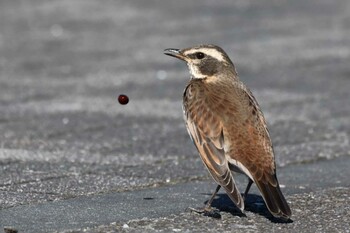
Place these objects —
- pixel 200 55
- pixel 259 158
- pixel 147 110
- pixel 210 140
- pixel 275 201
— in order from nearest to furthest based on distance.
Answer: pixel 275 201, pixel 259 158, pixel 210 140, pixel 200 55, pixel 147 110

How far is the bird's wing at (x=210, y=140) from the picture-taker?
7.98 m

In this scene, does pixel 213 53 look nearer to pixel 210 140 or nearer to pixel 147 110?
→ pixel 210 140

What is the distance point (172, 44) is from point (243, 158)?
10.8 metres

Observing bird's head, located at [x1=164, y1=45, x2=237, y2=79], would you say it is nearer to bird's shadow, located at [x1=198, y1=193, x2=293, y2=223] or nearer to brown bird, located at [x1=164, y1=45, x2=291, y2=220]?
brown bird, located at [x1=164, y1=45, x2=291, y2=220]

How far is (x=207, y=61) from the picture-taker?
916 cm

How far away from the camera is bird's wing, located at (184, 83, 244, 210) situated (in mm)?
7984

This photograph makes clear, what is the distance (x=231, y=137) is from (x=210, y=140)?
167 millimetres

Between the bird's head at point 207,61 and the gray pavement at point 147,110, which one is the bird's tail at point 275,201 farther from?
the bird's head at point 207,61

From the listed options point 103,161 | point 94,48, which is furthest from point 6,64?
→ point 103,161

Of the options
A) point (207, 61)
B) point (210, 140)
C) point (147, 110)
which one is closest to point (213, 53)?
point (207, 61)

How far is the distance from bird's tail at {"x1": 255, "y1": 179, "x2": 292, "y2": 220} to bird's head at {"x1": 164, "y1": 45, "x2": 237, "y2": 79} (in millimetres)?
1437

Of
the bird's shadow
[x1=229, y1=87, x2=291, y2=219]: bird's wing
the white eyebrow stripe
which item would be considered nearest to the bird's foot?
the bird's shadow

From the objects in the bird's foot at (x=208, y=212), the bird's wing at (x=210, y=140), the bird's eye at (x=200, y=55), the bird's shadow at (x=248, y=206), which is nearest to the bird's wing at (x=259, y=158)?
the bird's wing at (x=210, y=140)

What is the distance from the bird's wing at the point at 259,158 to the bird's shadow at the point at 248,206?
10.3 inches
